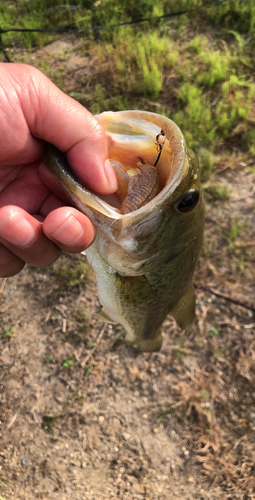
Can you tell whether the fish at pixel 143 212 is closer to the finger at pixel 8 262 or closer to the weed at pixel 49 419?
Result: the finger at pixel 8 262

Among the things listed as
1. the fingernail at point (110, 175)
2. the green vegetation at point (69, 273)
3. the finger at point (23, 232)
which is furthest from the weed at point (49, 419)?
the fingernail at point (110, 175)

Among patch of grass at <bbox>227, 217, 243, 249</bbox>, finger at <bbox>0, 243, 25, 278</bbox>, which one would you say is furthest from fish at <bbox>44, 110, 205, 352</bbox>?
patch of grass at <bbox>227, 217, 243, 249</bbox>

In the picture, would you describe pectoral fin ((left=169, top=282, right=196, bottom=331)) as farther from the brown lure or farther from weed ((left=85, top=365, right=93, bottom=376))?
weed ((left=85, top=365, right=93, bottom=376))

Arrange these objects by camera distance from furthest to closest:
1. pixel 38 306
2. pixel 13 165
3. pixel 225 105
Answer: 1. pixel 225 105
2. pixel 38 306
3. pixel 13 165

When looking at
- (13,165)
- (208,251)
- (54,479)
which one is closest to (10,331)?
(54,479)

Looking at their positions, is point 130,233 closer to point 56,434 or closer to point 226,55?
point 56,434

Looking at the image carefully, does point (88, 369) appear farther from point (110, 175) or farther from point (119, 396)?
point (110, 175)

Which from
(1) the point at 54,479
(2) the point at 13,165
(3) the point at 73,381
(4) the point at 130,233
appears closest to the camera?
(4) the point at 130,233
